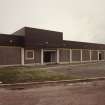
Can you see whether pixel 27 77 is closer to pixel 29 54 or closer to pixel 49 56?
pixel 29 54

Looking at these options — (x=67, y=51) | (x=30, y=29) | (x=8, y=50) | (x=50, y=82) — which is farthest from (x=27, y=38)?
(x=50, y=82)

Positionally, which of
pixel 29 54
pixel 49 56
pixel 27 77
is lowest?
pixel 27 77

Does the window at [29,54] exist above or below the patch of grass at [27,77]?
above

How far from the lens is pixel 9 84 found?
11938 millimetres

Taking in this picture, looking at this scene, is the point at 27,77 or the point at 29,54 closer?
the point at 27,77

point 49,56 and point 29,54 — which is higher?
point 29,54

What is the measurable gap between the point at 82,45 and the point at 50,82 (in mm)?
29763

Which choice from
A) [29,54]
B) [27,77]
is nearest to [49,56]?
[29,54]

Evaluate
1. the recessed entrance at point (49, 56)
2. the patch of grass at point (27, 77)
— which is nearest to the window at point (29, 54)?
the recessed entrance at point (49, 56)

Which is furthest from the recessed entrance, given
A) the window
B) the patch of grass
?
the patch of grass

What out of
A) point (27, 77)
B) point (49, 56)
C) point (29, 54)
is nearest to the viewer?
point (27, 77)

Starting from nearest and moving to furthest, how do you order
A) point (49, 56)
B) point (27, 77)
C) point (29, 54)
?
point (27, 77) → point (29, 54) → point (49, 56)

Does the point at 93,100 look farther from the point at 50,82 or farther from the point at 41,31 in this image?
the point at 41,31

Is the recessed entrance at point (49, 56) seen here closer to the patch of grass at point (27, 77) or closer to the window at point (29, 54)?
the window at point (29, 54)
